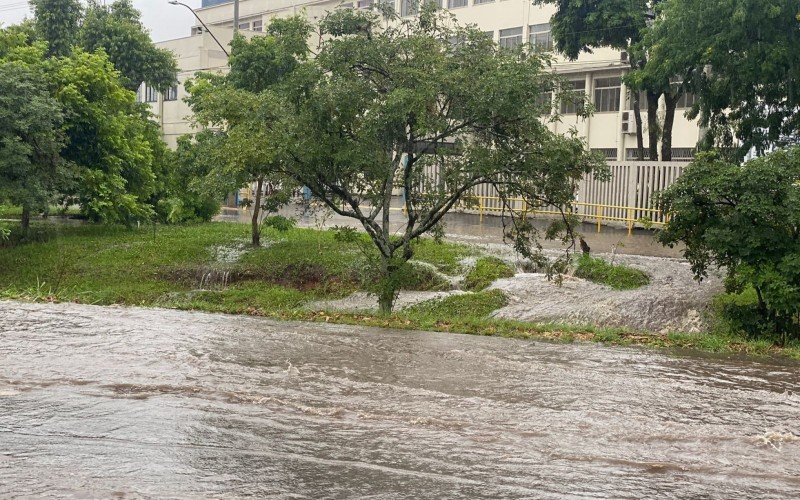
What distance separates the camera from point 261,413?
890 cm

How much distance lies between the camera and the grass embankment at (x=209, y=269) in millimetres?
22656

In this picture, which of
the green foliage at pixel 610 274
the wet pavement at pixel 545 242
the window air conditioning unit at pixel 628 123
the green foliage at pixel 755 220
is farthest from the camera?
the window air conditioning unit at pixel 628 123

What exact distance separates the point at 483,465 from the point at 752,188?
10405mm

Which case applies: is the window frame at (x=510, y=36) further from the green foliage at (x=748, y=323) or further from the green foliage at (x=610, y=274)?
the green foliage at (x=748, y=323)

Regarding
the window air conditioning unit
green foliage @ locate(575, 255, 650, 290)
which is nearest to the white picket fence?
green foliage @ locate(575, 255, 650, 290)

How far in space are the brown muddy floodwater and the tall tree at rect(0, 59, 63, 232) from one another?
44.1 ft

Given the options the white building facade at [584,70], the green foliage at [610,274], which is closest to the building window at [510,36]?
the white building facade at [584,70]

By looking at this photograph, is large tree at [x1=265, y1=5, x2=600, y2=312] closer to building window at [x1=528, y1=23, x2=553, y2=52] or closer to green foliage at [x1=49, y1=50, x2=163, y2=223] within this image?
green foliage at [x1=49, y1=50, x2=163, y2=223]

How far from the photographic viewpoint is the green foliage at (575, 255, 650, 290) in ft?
74.0

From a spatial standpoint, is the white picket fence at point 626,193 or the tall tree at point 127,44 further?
the tall tree at point 127,44

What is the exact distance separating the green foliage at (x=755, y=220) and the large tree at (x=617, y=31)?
12508mm

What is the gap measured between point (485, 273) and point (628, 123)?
23203 mm

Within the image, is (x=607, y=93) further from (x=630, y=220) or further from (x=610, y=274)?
(x=610, y=274)

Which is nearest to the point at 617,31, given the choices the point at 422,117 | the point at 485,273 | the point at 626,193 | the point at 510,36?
the point at 626,193
